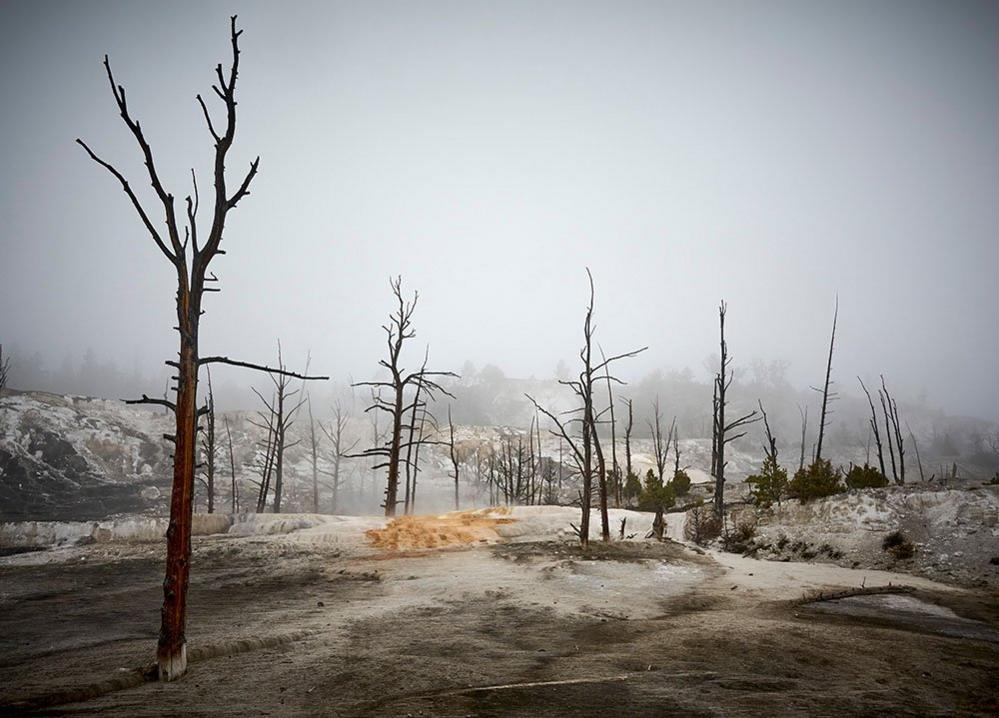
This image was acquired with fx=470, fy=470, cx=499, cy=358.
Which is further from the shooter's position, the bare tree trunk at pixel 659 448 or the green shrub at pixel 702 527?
the bare tree trunk at pixel 659 448

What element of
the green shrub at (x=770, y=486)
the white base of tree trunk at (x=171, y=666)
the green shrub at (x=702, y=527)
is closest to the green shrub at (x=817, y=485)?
the green shrub at (x=770, y=486)

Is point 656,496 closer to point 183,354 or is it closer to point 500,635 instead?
point 500,635

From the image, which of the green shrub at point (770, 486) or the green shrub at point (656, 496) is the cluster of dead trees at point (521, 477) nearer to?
the green shrub at point (656, 496)

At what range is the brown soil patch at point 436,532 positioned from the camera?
49.9 feet

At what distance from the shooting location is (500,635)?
20.5 ft

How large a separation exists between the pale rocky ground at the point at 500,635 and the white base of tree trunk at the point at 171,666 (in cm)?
18

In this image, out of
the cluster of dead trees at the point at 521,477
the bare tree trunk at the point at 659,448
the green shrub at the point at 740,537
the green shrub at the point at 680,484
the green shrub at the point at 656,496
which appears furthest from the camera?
the cluster of dead trees at the point at 521,477

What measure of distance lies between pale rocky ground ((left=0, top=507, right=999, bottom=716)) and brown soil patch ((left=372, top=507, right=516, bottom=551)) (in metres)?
2.35

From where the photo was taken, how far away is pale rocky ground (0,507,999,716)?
3992mm

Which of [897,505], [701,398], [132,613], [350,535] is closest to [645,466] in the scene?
[701,398]

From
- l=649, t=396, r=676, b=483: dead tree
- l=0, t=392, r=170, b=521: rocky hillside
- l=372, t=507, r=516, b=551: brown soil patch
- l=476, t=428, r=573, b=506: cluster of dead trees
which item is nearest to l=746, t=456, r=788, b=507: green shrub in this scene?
l=649, t=396, r=676, b=483: dead tree

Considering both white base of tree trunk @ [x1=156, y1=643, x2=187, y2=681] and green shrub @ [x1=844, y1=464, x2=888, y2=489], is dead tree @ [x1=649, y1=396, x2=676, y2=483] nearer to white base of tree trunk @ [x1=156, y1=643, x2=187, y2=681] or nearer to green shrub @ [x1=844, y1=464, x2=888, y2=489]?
green shrub @ [x1=844, y1=464, x2=888, y2=489]

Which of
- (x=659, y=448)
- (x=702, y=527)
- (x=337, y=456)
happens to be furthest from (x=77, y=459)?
(x=702, y=527)

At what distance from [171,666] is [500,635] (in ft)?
12.1
